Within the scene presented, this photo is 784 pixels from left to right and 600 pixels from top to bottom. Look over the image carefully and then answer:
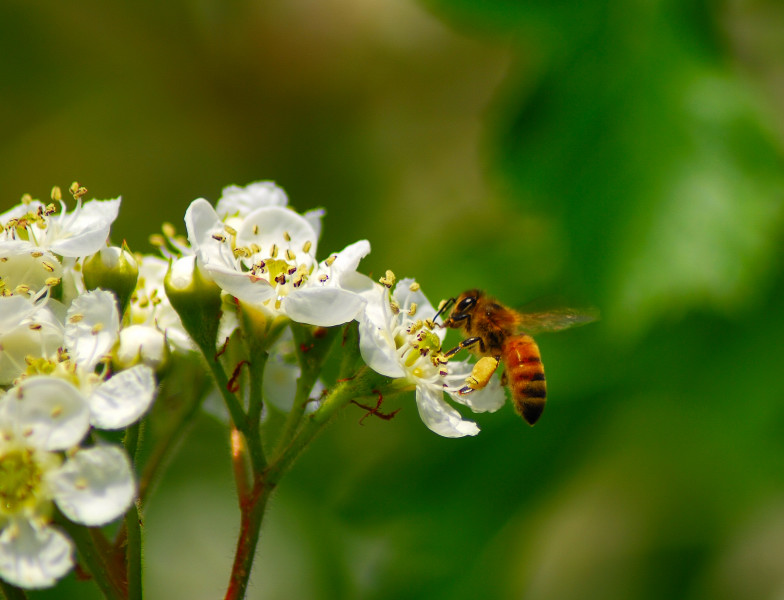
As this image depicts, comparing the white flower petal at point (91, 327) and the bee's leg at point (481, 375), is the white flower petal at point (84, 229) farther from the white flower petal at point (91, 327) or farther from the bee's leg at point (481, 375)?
the bee's leg at point (481, 375)

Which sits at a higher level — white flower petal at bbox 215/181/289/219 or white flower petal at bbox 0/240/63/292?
white flower petal at bbox 215/181/289/219

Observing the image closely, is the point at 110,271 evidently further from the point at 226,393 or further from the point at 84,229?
the point at 226,393

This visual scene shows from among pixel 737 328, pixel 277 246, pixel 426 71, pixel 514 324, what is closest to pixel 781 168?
pixel 737 328

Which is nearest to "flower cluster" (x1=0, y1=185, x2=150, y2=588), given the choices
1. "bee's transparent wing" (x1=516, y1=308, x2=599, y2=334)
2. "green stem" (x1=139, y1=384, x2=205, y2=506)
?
"green stem" (x1=139, y1=384, x2=205, y2=506)

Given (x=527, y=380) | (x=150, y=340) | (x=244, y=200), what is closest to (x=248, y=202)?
(x=244, y=200)

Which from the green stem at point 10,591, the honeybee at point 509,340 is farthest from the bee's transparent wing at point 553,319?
the green stem at point 10,591

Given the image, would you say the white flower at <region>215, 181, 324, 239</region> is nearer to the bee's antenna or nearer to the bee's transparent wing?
the bee's antenna
